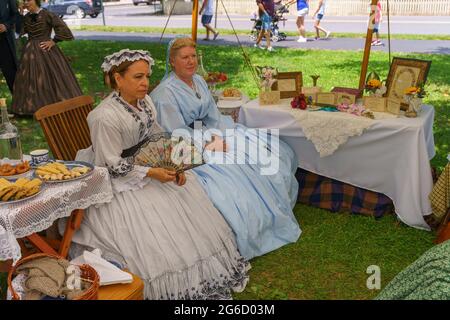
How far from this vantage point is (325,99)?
4254mm

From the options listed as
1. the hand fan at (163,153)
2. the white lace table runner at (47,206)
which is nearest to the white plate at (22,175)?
the white lace table runner at (47,206)

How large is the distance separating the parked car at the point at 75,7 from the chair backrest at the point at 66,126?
770 inches

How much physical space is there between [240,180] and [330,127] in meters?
0.95

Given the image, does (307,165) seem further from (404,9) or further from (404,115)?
(404,9)

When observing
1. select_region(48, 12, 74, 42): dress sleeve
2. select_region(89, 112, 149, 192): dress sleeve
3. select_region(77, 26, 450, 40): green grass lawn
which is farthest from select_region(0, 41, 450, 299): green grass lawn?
select_region(77, 26, 450, 40): green grass lawn

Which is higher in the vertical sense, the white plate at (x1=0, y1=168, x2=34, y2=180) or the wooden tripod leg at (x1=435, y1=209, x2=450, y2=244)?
the white plate at (x1=0, y1=168, x2=34, y2=180)

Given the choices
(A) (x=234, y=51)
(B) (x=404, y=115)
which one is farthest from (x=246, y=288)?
(A) (x=234, y=51)

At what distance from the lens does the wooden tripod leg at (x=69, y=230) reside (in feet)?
9.39

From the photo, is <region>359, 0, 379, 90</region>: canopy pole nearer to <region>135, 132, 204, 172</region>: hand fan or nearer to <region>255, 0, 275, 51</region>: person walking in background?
<region>135, 132, 204, 172</region>: hand fan

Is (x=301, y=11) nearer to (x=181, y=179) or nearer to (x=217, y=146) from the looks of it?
(x=217, y=146)

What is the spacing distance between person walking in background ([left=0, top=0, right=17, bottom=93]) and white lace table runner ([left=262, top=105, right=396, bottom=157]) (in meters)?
5.17

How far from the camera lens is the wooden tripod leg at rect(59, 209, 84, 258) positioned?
9.39ft

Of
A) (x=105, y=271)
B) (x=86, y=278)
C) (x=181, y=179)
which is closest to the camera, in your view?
(x=86, y=278)

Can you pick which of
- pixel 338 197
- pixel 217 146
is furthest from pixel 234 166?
pixel 338 197
